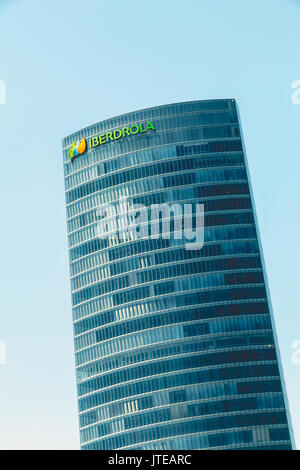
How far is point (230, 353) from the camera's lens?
647 ft

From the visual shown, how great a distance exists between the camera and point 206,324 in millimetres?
198875

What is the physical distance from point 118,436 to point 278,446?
37.1m
